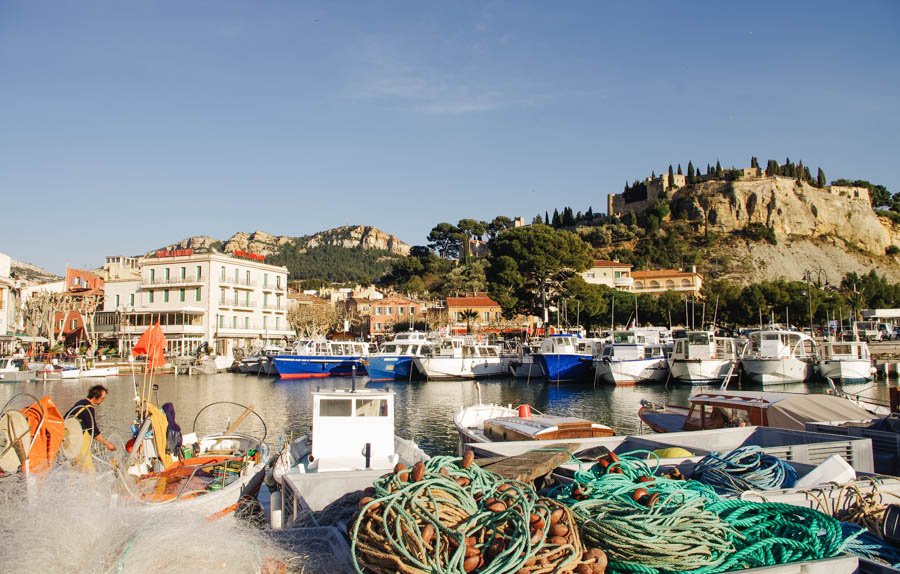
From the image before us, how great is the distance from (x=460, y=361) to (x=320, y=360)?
12311 millimetres

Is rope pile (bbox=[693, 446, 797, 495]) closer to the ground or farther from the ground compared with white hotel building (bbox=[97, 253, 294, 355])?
closer to the ground

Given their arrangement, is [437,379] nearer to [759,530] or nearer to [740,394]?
[740,394]

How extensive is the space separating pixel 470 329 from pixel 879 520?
72.7 metres

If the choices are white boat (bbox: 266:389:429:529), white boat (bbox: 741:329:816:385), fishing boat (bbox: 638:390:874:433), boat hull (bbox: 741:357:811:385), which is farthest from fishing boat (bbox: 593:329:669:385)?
white boat (bbox: 266:389:429:529)

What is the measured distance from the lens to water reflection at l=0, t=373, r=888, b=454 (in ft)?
83.6

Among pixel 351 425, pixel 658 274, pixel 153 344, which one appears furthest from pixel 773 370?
pixel 658 274

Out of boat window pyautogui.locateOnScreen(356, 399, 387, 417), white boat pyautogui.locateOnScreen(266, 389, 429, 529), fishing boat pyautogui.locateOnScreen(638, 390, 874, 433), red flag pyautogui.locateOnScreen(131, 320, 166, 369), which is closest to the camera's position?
white boat pyautogui.locateOnScreen(266, 389, 429, 529)

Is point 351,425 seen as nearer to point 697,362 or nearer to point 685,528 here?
point 685,528

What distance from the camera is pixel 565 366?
45062 mm

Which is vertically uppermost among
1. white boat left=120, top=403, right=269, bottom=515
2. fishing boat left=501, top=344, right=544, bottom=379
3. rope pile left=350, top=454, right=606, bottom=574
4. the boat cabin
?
rope pile left=350, top=454, right=606, bottom=574

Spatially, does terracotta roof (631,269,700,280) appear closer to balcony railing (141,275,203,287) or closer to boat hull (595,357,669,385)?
boat hull (595,357,669,385)

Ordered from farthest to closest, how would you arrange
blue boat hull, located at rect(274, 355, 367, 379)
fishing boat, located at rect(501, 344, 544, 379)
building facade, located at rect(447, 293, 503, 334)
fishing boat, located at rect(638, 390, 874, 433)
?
building facade, located at rect(447, 293, 503, 334) → blue boat hull, located at rect(274, 355, 367, 379) → fishing boat, located at rect(501, 344, 544, 379) → fishing boat, located at rect(638, 390, 874, 433)

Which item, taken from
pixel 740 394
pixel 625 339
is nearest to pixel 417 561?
pixel 740 394

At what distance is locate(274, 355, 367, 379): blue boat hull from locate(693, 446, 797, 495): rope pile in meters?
45.8
